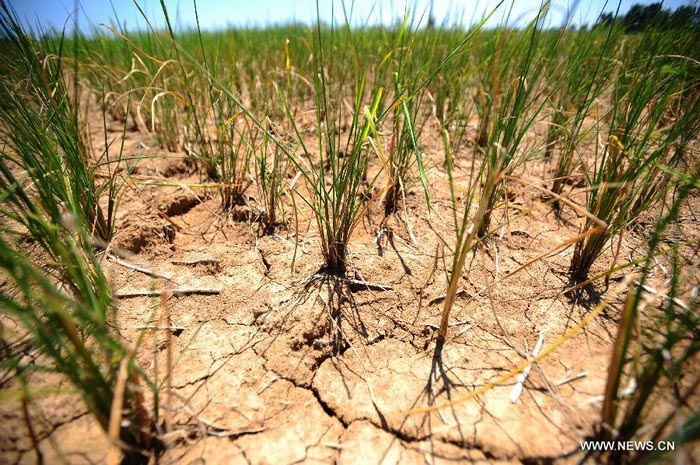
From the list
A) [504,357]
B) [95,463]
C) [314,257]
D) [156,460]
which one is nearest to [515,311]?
[504,357]

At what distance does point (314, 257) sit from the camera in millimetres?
1240

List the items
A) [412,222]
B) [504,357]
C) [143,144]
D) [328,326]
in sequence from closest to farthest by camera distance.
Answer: [504,357]
[328,326]
[412,222]
[143,144]

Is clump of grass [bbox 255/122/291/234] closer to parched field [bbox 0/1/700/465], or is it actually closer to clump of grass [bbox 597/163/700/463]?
parched field [bbox 0/1/700/465]

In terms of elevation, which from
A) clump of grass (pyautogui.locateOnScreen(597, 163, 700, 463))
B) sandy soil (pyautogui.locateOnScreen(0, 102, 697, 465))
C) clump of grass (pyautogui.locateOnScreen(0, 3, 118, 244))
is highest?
clump of grass (pyautogui.locateOnScreen(0, 3, 118, 244))

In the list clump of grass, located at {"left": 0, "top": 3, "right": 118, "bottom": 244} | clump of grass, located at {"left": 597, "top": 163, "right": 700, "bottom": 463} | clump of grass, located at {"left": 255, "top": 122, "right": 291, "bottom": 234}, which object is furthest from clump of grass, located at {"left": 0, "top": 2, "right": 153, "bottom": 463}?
clump of grass, located at {"left": 597, "top": 163, "right": 700, "bottom": 463}

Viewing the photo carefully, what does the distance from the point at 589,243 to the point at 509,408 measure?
1.97 feet

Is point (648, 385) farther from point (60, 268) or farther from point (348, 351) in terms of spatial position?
point (60, 268)

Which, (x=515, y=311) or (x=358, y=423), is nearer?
(x=358, y=423)

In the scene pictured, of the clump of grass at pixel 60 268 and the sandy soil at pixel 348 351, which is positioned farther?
the sandy soil at pixel 348 351

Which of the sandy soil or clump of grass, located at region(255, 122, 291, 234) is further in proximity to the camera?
clump of grass, located at region(255, 122, 291, 234)

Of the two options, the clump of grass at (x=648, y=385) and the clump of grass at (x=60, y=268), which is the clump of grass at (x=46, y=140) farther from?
the clump of grass at (x=648, y=385)

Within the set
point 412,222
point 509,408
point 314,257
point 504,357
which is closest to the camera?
point 509,408

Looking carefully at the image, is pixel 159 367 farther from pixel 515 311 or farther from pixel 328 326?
pixel 515 311

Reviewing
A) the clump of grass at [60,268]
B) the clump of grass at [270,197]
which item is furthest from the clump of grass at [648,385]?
the clump of grass at [270,197]
